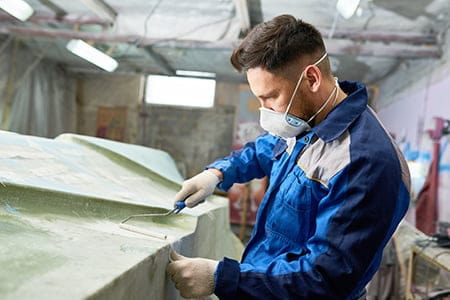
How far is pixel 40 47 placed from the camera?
5.44 m

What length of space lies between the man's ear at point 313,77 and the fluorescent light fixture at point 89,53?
3.57 meters

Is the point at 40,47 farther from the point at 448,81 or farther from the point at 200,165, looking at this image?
the point at 448,81

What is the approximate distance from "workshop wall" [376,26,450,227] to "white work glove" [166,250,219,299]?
2.48 m

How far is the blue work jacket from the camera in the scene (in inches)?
32.8

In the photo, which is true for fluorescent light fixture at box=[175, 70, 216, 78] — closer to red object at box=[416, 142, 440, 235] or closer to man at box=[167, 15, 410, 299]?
red object at box=[416, 142, 440, 235]

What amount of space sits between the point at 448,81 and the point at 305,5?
52.6 inches

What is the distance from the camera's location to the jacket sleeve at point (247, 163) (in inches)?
56.4

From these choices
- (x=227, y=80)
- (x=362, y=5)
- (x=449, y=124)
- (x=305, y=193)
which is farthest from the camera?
(x=227, y=80)

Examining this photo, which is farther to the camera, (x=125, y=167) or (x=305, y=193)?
(x=125, y=167)

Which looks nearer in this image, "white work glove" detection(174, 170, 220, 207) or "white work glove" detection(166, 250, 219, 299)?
"white work glove" detection(166, 250, 219, 299)

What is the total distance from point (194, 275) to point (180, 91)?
581 centimetres

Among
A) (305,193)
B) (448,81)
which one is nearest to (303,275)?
(305,193)

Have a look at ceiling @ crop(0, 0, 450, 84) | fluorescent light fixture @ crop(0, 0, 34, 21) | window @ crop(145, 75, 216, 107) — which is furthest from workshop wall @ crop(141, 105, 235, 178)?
fluorescent light fixture @ crop(0, 0, 34, 21)

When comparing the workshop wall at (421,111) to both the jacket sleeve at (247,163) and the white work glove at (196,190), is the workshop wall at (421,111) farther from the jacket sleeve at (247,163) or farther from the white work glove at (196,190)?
the white work glove at (196,190)
